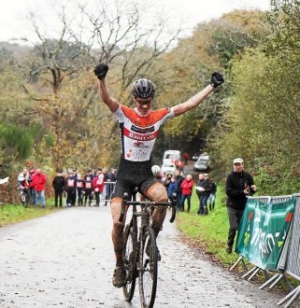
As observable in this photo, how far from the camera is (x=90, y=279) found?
388 inches

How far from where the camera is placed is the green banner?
30.9ft

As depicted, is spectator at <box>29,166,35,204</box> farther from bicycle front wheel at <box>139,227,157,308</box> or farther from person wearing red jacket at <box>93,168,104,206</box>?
bicycle front wheel at <box>139,227,157,308</box>

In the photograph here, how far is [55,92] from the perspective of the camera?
46656 mm

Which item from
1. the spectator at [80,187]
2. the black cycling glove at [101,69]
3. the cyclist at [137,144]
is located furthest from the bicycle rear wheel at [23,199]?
the black cycling glove at [101,69]

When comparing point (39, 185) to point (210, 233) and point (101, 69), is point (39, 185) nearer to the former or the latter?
point (210, 233)

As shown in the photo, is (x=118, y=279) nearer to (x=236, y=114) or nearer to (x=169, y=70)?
(x=236, y=114)

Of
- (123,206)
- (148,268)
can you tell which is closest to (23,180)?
(123,206)

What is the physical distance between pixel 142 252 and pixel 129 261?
444mm

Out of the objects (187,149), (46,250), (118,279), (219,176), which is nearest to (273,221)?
(118,279)

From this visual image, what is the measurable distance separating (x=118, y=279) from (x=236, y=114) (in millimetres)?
23389

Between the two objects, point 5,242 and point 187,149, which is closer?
point 5,242

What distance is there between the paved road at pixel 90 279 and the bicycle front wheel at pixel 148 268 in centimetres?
54

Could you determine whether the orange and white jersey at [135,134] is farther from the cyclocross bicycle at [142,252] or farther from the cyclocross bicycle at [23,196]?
the cyclocross bicycle at [23,196]

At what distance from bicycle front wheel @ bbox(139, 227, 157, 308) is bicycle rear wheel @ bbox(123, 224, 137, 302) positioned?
0.66ft
